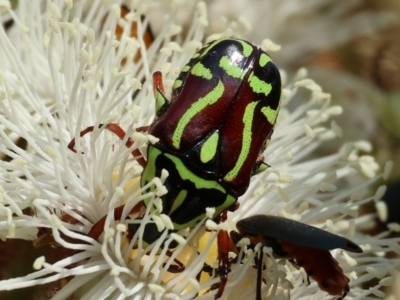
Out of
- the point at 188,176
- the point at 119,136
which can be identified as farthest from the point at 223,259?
the point at 119,136

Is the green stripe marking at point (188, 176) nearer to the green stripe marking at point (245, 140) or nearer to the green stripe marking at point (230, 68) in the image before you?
the green stripe marking at point (245, 140)

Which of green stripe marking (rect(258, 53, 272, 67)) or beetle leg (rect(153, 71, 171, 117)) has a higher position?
green stripe marking (rect(258, 53, 272, 67))

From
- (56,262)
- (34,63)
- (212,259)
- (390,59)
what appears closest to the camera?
(56,262)

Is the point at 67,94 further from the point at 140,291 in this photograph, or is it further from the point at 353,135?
the point at 353,135

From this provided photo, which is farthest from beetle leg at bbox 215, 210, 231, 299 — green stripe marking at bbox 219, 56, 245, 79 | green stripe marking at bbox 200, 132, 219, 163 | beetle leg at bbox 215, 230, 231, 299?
green stripe marking at bbox 219, 56, 245, 79

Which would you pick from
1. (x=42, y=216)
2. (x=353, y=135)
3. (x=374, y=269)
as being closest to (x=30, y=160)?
(x=42, y=216)

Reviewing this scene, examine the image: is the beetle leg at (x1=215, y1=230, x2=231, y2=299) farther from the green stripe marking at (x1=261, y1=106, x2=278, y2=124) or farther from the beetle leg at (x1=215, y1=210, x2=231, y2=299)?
the green stripe marking at (x1=261, y1=106, x2=278, y2=124)

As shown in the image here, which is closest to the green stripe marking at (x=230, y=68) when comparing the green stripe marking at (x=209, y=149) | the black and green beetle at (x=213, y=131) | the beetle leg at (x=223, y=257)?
the black and green beetle at (x=213, y=131)
